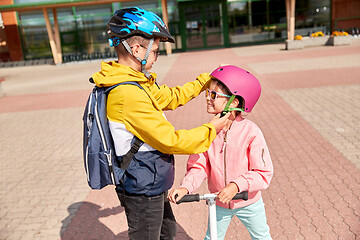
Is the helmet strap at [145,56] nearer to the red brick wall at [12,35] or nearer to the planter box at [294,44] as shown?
the planter box at [294,44]

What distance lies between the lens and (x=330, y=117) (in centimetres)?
651

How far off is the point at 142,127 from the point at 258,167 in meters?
0.77

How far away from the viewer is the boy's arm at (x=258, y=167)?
2.01m

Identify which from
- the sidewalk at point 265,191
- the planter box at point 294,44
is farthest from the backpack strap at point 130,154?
the planter box at point 294,44

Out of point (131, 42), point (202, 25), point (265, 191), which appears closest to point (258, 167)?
point (131, 42)

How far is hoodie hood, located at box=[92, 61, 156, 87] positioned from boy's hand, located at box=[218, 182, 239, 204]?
782mm

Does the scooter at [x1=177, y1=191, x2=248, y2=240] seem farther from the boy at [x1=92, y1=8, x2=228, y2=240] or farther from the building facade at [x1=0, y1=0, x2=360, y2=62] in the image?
the building facade at [x1=0, y1=0, x2=360, y2=62]

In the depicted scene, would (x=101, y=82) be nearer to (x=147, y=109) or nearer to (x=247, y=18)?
(x=147, y=109)

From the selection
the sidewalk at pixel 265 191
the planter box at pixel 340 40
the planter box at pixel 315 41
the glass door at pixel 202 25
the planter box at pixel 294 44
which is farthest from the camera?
the glass door at pixel 202 25

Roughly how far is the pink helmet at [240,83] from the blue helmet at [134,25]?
0.42 meters

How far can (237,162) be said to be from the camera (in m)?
2.12

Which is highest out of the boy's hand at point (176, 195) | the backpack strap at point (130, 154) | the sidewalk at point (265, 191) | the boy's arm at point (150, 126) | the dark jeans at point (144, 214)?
the boy's arm at point (150, 126)

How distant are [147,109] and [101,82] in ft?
0.99

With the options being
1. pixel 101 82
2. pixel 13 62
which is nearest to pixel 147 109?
pixel 101 82
